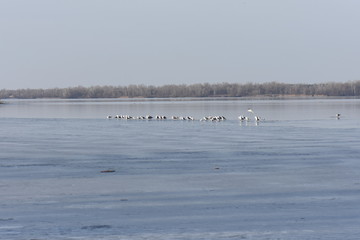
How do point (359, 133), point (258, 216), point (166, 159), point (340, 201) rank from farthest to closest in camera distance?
point (359, 133) → point (166, 159) → point (340, 201) → point (258, 216)

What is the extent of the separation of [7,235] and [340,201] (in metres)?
4.74

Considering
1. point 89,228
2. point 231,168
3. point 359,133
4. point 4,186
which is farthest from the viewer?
point 359,133

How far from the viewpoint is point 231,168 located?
13.2 meters

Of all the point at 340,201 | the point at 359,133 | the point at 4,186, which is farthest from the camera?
the point at 359,133

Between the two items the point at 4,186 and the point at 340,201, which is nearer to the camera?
the point at 340,201

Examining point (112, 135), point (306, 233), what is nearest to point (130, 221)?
point (306, 233)

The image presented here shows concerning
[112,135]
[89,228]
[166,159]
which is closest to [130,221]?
[89,228]

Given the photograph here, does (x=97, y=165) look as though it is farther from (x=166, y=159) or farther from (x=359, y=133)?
(x=359, y=133)

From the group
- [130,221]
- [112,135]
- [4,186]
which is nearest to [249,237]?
[130,221]

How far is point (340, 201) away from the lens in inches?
358

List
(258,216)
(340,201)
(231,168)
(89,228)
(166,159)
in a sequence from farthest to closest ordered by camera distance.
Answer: (166,159) < (231,168) < (340,201) < (258,216) < (89,228)

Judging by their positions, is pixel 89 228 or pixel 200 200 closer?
pixel 89 228

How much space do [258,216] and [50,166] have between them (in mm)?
6899

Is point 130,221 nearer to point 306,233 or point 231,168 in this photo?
point 306,233
